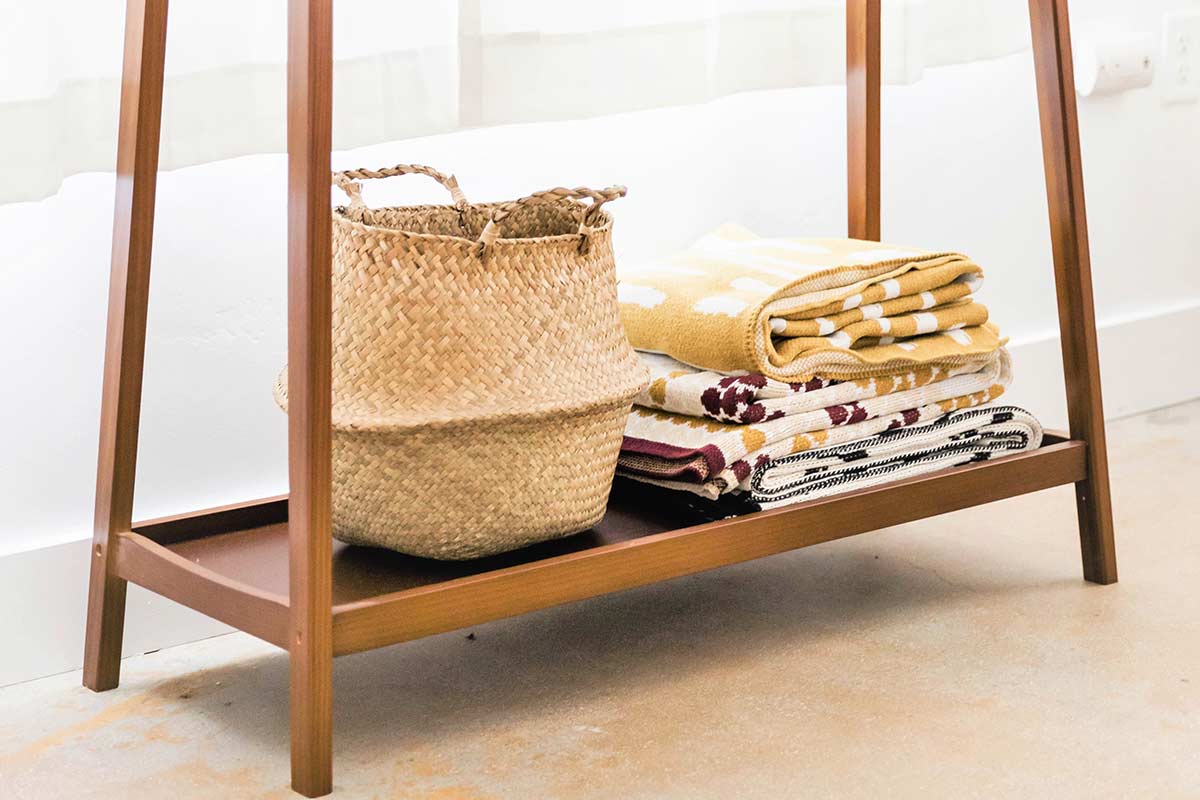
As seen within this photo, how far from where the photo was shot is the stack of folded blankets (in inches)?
44.7

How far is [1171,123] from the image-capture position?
76.8 inches

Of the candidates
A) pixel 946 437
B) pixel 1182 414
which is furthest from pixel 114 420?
pixel 1182 414

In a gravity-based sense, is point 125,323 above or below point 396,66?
below

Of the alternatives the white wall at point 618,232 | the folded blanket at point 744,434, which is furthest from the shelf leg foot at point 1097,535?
the white wall at point 618,232

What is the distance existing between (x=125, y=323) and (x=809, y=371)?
509mm

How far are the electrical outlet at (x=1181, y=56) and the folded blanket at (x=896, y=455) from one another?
0.85 meters

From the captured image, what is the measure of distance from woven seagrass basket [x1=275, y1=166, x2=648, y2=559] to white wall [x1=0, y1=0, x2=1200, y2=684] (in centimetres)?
20

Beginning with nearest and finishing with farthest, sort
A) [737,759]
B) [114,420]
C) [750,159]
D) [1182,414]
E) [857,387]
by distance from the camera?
[737,759], [114,420], [857,387], [750,159], [1182,414]

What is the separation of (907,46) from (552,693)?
33.9 inches

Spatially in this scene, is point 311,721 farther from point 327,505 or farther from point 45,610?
point 45,610

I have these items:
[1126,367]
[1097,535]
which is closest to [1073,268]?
[1097,535]

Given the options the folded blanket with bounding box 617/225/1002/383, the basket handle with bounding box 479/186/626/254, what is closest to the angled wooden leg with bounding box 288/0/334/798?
the basket handle with bounding box 479/186/626/254

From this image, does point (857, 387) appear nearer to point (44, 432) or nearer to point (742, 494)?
point (742, 494)

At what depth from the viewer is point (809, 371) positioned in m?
1.16
